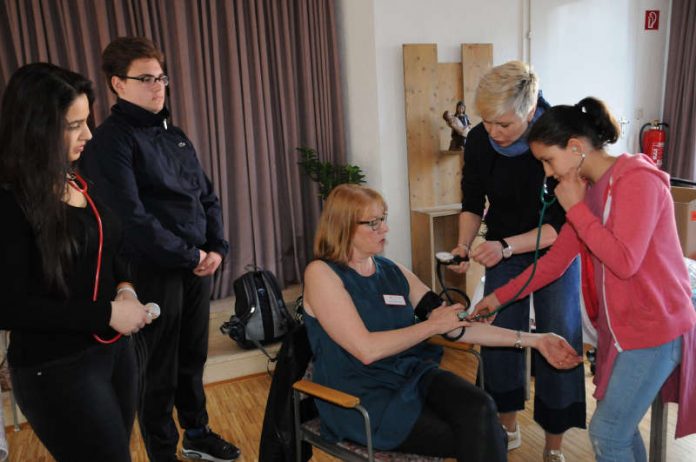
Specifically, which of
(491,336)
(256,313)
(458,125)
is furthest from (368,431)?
(458,125)

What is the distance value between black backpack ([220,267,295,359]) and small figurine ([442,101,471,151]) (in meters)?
1.61

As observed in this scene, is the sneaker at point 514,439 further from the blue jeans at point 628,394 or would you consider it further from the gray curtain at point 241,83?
the gray curtain at point 241,83

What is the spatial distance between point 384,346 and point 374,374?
0.12m

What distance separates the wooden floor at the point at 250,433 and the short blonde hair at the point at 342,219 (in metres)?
1.09

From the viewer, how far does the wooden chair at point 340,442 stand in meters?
1.51

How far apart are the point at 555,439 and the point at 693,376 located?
2.46 feet

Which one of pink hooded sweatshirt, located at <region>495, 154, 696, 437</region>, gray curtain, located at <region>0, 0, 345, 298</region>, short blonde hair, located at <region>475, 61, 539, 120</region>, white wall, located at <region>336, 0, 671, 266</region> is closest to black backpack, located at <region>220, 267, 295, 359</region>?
gray curtain, located at <region>0, 0, 345, 298</region>

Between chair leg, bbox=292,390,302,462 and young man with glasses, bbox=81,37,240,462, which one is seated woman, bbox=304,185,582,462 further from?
young man with glasses, bbox=81,37,240,462

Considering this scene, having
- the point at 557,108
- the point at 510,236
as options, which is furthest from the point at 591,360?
the point at 557,108

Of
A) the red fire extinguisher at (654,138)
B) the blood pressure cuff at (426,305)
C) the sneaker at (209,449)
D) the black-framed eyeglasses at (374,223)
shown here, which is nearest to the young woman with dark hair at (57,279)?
the black-framed eyeglasses at (374,223)

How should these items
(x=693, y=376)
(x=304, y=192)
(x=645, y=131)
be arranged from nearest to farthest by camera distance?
(x=693, y=376), (x=304, y=192), (x=645, y=131)

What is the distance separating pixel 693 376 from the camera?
1.56 meters

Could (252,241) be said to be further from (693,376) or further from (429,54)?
(693,376)

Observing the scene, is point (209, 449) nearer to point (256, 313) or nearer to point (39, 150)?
point (256, 313)
